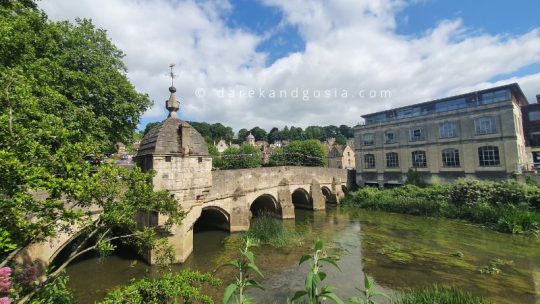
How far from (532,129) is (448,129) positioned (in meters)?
12.7

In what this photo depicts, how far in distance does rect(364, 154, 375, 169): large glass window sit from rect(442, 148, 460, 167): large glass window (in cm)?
789

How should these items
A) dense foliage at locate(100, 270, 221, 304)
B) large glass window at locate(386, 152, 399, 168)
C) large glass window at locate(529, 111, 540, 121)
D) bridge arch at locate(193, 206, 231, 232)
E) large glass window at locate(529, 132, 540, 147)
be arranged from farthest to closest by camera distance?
large glass window at locate(386, 152, 399, 168), large glass window at locate(529, 111, 540, 121), large glass window at locate(529, 132, 540, 147), bridge arch at locate(193, 206, 231, 232), dense foliage at locate(100, 270, 221, 304)

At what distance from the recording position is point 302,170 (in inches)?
975

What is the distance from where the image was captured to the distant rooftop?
25.3 m

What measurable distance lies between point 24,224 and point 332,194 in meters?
28.4

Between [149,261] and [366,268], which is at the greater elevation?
[149,261]

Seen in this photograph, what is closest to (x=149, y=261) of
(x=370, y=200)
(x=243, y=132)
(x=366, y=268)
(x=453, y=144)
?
(x=366, y=268)

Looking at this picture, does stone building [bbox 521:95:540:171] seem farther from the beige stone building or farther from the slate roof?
the slate roof

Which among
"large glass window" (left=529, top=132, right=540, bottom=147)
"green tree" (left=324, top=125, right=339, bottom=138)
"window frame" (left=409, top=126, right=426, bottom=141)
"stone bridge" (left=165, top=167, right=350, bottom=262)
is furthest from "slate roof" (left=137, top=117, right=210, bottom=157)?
"green tree" (left=324, top=125, right=339, bottom=138)

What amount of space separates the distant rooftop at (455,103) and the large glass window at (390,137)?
1844 mm

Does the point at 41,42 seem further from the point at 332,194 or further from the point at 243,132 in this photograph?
the point at 243,132

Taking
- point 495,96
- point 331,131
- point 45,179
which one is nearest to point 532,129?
point 495,96

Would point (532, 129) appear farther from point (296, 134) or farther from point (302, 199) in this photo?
point (296, 134)

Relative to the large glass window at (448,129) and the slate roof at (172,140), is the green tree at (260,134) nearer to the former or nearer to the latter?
the large glass window at (448,129)
